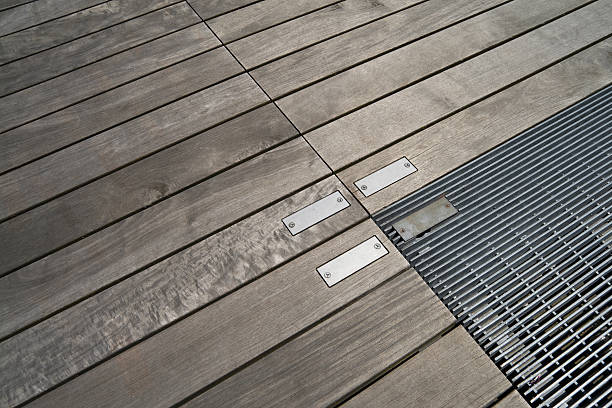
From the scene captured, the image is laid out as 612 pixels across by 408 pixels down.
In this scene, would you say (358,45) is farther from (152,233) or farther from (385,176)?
(152,233)

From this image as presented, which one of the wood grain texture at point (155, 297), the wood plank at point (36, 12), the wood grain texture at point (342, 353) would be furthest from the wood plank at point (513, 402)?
the wood plank at point (36, 12)

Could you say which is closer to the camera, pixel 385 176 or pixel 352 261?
pixel 352 261

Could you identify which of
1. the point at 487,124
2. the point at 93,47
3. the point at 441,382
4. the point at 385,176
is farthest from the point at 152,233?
the point at 487,124

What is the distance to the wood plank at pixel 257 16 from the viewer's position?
1.73 m

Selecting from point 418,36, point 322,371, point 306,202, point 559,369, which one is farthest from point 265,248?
point 418,36

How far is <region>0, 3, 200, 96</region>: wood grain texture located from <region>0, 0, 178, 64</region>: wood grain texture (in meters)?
0.04

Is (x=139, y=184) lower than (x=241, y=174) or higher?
higher

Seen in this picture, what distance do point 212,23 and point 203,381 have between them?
4.45 feet

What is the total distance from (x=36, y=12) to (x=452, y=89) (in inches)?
67.2

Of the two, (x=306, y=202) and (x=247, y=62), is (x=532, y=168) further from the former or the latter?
(x=247, y=62)

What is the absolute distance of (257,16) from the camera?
179cm

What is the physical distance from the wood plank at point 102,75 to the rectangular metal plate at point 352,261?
3.25 feet

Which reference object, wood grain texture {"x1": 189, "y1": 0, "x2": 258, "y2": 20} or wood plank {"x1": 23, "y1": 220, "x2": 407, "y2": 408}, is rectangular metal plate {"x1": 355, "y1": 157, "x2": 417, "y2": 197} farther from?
wood grain texture {"x1": 189, "y1": 0, "x2": 258, "y2": 20}

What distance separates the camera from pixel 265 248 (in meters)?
1.17
